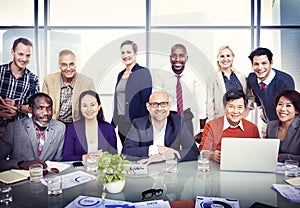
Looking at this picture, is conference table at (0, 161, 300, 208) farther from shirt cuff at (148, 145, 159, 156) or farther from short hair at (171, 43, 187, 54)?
short hair at (171, 43, 187, 54)

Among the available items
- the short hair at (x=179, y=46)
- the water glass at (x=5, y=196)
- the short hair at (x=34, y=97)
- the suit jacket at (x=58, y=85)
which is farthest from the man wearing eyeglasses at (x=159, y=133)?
the water glass at (x=5, y=196)

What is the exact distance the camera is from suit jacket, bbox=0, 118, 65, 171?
2.86 metres

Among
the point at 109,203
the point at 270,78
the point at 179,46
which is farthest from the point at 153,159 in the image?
the point at 270,78

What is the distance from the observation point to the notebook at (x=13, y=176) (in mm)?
1904

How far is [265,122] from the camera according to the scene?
3.00 metres

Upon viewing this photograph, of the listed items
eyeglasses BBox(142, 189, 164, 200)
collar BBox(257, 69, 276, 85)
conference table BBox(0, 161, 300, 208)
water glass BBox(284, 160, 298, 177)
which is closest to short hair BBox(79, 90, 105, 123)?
conference table BBox(0, 161, 300, 208)

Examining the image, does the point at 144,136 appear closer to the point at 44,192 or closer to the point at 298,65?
Result: the point at 44,192

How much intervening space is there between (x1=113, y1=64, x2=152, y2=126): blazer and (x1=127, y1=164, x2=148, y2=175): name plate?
2.95ft

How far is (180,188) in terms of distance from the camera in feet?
5.87

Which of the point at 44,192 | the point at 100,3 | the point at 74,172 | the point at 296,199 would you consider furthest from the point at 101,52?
the point at 296,199

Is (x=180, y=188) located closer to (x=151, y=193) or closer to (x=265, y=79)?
(x=151, y=193)

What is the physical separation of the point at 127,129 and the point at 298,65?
1.86 metres

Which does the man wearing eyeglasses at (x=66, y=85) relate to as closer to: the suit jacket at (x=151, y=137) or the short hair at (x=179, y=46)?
the suit jacket at (x=151, y=137)

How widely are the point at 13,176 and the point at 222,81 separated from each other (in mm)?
2085
